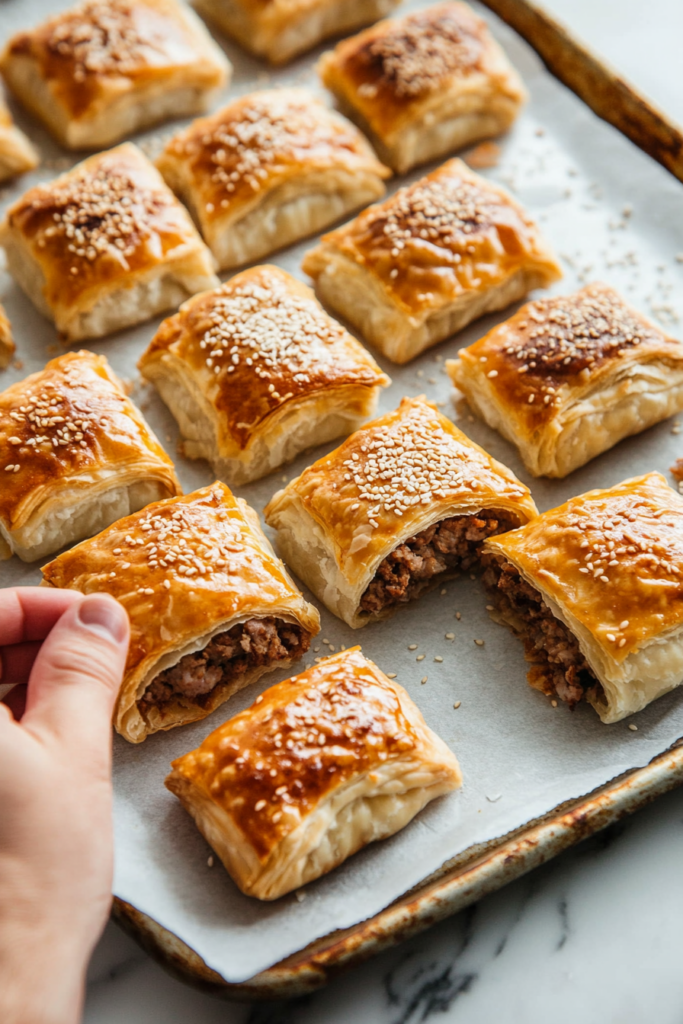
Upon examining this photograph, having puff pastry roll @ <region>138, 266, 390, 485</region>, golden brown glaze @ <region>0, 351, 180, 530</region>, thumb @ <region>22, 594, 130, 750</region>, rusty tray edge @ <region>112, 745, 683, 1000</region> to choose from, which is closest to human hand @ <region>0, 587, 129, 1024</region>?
thumb @ <region>22, 594, 130, 750</region>

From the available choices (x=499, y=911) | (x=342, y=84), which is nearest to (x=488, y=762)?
(x=499, y=911)

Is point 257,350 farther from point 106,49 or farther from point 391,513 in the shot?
point 106,49

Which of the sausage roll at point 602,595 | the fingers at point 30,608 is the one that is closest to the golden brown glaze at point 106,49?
the fingers at point 30,608

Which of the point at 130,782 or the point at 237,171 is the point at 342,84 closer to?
the point at 237,171

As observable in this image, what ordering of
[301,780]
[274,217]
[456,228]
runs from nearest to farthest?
[301,780]
[456,228]
[274,217]

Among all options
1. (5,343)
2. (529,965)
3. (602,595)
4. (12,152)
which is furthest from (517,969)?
(12,152)

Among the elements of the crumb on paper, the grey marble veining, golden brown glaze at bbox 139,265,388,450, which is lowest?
the grey marble veining

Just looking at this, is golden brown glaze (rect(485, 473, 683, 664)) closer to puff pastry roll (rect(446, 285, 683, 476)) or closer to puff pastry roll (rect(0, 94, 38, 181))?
puff pastry roll (rect(446, 285, 683, 476))
